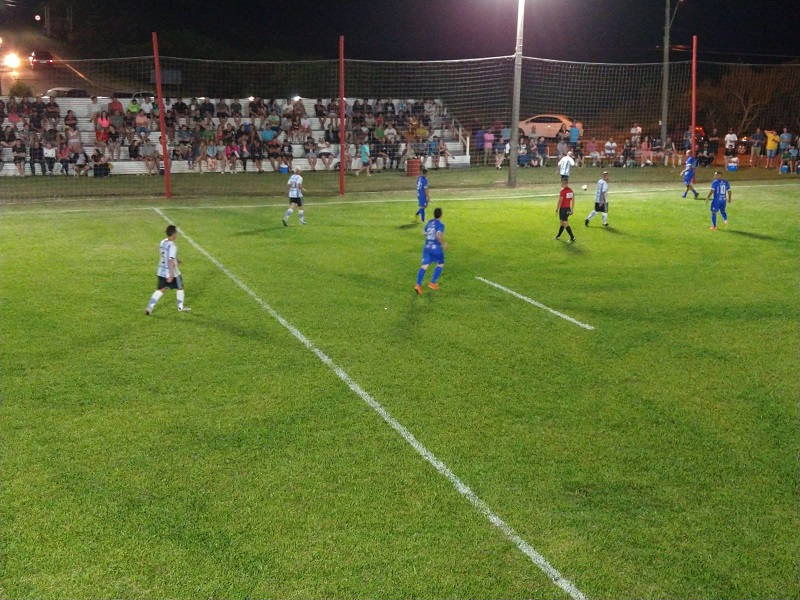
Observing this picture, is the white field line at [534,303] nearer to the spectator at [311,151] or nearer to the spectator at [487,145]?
the spectator at [311,151]

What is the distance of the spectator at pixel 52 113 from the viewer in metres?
31.4

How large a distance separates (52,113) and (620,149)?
1132 inches

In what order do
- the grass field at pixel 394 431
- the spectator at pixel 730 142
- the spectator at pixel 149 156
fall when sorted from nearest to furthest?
the grass field at pixel 394 431, the spectator at pixel 149 156, the spectator at pixel 730 142

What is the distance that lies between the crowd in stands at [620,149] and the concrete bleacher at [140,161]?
1732 mm

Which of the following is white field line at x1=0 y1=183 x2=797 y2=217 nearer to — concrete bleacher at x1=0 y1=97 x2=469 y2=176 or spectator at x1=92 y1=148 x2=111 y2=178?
spectator at x1=92 y1=148 x2=111 y2=178

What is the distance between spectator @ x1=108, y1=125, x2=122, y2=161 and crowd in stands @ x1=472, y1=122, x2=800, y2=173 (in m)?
17.9

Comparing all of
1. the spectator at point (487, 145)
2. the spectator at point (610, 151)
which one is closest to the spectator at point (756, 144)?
the spectator at point (610, 151)

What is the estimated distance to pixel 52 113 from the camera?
31.8 metres

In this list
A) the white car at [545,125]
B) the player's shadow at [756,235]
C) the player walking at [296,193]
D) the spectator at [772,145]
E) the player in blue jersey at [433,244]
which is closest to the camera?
the player in blue jersey at [433,244]

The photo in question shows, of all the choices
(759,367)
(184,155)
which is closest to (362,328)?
(759,367)

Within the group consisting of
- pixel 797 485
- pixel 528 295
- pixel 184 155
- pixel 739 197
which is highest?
pixel 184 155

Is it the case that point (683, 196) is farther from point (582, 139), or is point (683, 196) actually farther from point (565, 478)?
point (565, 478)

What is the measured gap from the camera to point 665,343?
1032 centimetres

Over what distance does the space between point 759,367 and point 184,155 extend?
28517 mm
